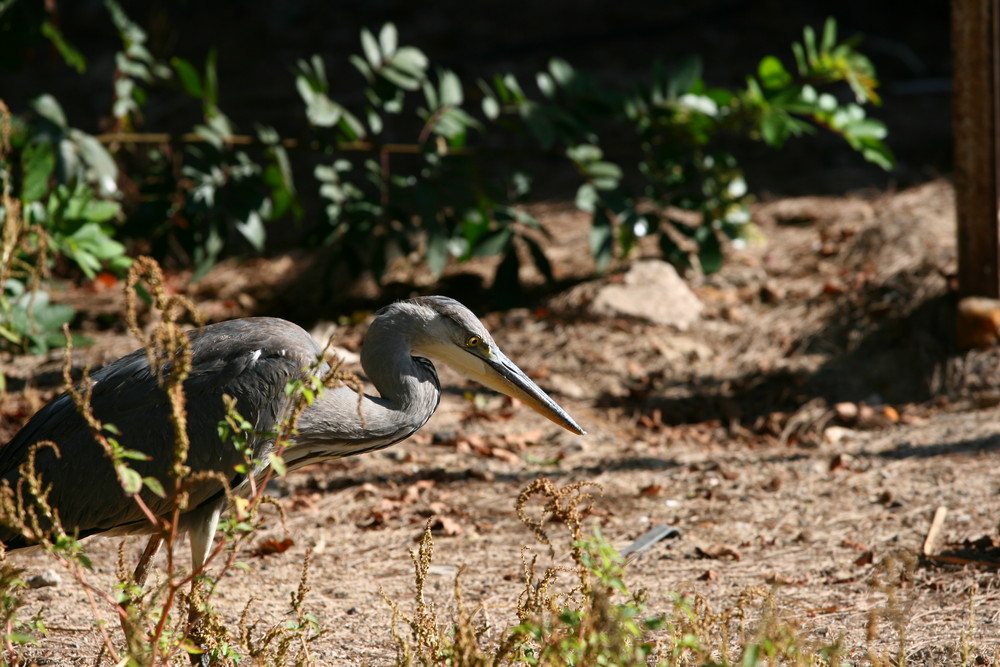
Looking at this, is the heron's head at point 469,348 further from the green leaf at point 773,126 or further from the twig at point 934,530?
the green leaf at point 773,126

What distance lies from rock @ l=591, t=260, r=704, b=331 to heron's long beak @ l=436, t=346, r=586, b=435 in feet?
9.23

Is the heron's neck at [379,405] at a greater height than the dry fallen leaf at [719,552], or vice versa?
the heron's neck at [379,405]

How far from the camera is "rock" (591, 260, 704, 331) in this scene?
652cm

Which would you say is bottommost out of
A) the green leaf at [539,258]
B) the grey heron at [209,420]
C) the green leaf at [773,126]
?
the grey heron at [209,420]

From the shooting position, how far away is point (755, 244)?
23.8 ft

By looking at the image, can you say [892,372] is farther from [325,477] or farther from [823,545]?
[325,477]

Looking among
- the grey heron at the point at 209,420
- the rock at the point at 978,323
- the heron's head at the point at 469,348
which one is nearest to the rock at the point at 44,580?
the grey heron at the point at 209,420

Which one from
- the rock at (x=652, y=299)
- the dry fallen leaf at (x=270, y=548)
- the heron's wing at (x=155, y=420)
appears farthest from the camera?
the rock at (x=652, y=299)

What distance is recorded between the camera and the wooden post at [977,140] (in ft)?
17.9

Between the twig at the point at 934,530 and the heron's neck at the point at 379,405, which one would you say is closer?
the heron's neck at the point at 379,405

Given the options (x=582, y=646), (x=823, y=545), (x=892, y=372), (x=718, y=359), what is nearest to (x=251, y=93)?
(x=718, y=359)

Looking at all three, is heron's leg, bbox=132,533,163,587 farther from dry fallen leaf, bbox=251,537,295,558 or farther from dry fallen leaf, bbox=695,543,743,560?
dry fallen leaf, bbox=695,543,743,560

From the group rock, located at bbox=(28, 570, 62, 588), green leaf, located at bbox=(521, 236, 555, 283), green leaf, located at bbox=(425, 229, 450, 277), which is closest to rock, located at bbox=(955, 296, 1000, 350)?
green leaf, located at bbox=(521, 236, 555, 283)

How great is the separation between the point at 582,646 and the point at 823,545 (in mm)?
2247
